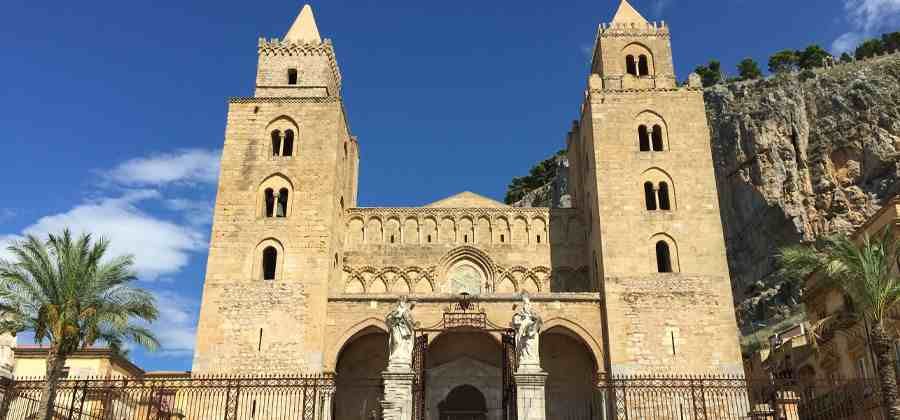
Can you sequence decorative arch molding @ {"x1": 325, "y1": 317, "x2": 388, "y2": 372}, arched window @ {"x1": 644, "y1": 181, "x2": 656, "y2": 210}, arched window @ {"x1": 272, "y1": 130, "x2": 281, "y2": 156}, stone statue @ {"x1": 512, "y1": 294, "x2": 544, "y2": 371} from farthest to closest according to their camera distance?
arched window @ {"x1": 272, "y1": 130, "x2": 281, "y2": 156} < arched window @ {"x1": 644, "y1": 181, "x2": 656, "y2": 210} < decorative arch molding @ {"x1": 325, "y1": 317, "x2": 388, "y2": 372} < stone statue @ {"x1": 512, "y1": 294, "x2": 544, "y2": 371}

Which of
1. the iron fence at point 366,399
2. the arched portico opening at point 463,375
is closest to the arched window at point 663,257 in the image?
the iron fence at point 366,399

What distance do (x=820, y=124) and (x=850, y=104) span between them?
196 cm

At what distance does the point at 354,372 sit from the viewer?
25734mm

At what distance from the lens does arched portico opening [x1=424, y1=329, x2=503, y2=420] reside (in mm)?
25156

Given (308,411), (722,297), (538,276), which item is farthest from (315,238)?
(722,297)

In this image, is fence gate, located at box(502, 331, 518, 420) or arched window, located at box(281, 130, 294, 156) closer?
fence gate, located at box(502, 331, 518, 420)

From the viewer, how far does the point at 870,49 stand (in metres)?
65.2

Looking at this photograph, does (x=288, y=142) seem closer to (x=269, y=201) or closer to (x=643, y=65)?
(x=269, y=201)

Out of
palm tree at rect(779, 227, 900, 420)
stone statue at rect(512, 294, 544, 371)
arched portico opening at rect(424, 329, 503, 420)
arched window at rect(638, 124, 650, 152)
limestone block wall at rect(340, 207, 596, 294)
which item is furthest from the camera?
limestone block wall at rect(340, 207, 596, 294)

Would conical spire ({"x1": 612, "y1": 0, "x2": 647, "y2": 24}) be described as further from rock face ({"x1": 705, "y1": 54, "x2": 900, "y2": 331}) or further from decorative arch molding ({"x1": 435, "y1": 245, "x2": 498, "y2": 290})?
rock face ({"x1": 705, "y1": 54, "x2": 900, "y2": 331})

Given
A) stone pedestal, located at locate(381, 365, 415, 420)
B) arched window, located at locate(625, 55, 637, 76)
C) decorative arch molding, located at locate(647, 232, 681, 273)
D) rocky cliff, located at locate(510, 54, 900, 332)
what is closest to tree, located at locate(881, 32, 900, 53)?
rocky cliff, located at locate(510, 54, 900, 332)

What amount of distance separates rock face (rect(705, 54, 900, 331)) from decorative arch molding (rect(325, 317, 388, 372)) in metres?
24.4

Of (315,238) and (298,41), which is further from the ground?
(298,41)

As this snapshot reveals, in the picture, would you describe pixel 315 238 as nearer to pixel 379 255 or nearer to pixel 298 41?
pixel 379 255
